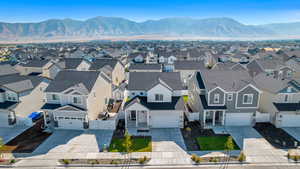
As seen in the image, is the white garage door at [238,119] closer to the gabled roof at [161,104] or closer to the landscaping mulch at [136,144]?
the gabled roof at [161,104]

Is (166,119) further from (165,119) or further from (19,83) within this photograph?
(19,83)

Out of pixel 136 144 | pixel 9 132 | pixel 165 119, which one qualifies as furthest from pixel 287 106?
pixel 9 132

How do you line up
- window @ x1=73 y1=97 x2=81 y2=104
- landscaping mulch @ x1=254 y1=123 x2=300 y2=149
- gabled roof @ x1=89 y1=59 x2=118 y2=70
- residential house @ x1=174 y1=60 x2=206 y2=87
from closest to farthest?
landscaping mulch @ x1=254 y1=123 x2=300 y2=149 < window @ x1=73 y1=97 x2=81 y2=104 < gabled roof @ x1=89 y1=59 x2=118 y2=70 < residential house @ x1=174 y1=60 x2=206 y2=87

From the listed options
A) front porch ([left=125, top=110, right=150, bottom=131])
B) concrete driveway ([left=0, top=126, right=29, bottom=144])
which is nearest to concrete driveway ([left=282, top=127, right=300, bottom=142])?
front porch ([left=125, top=110, right=150, bottom=131])

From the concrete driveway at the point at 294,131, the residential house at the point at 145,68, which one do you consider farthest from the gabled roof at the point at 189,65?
the concrete driveway at the point at 294,131

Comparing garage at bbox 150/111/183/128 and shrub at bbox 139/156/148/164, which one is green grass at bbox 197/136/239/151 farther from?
shrub at bbox 139/156/148/164

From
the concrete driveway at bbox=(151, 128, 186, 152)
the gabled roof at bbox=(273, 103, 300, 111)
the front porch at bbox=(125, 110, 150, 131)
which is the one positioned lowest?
the concrete driveway at bbox=(151, 128, 186, 152)

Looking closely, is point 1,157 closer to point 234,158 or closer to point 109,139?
point 109,139
